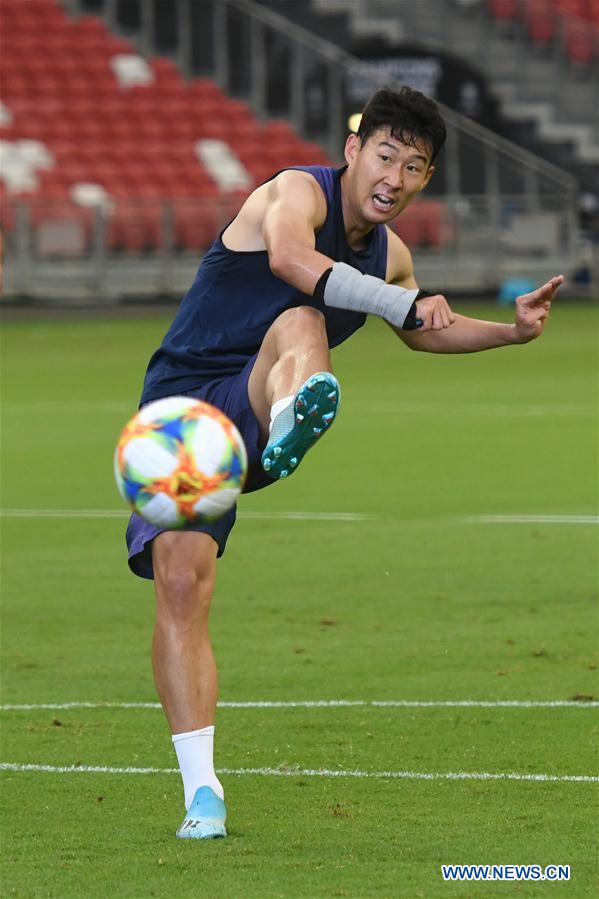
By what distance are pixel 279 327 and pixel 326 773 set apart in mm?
1639

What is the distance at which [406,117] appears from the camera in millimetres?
5922

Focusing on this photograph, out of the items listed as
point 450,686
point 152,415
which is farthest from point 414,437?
point 152,415

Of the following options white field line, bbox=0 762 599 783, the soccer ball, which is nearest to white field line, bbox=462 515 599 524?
white field line, bbox=0 762 599 783

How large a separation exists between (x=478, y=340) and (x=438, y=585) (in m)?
4.05

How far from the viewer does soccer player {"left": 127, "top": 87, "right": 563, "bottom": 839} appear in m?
5.54

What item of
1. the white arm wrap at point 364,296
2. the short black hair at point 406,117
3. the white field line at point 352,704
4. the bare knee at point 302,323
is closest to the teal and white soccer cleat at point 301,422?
the bare knee at point 302,323

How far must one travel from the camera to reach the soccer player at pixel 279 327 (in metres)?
5.54

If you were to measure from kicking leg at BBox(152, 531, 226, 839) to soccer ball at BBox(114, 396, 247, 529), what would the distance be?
1.14ft

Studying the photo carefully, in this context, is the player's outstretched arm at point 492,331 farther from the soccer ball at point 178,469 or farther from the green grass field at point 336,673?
the green grass field at point 336,673

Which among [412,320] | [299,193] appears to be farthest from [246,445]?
[299,193]

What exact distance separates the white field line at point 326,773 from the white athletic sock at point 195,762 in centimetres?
81

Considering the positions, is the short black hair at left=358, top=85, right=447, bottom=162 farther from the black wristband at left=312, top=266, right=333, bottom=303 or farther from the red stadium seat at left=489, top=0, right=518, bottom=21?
the red stadium seat at left=489, top=0, right=518, bottom=21

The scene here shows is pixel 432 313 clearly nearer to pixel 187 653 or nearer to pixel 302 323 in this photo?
pixel 302 323

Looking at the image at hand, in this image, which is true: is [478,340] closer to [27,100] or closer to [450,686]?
[450,686]
